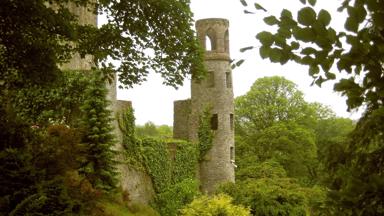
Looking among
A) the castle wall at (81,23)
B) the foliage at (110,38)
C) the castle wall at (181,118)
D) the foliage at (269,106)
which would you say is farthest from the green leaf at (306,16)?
the foliage at (269,106)

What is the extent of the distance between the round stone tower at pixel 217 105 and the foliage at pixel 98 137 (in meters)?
10.9

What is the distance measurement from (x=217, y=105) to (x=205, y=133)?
167cm

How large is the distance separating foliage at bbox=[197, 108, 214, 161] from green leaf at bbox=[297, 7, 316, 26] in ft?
82.9

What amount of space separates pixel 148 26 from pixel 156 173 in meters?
13.5

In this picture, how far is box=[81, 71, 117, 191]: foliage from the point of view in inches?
655

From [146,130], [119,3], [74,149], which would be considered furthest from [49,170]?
[146,130]

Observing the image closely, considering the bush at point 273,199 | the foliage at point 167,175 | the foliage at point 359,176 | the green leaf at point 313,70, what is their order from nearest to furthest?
the foliage at point 359,176 < the green leaf at point 313,70 < the bush at point 273,199 < the foliage at point 167,175

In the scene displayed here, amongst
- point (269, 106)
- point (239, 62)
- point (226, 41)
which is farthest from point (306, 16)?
point (269, 106)

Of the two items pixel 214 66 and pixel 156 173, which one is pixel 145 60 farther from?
pixel 214 66

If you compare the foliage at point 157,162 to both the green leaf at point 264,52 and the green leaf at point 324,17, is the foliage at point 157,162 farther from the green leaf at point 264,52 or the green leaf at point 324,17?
the green leaf at point 324,17

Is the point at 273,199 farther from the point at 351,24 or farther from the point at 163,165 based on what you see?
the point at 351,24

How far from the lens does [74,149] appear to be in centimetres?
933

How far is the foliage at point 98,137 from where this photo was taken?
16.6 metres

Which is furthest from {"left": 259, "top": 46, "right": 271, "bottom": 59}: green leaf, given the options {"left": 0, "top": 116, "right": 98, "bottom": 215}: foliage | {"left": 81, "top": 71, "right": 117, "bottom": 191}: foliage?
{"left": 81, "top": 71, "right": 117, "bottom": 191}: foliage
